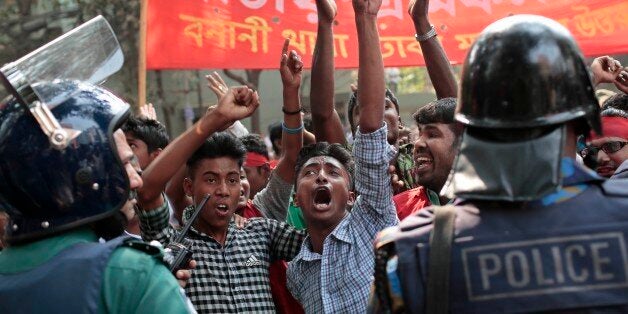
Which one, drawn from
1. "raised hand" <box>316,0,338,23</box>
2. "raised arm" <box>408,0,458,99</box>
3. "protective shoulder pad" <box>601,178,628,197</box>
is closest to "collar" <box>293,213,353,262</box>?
"raised hand" <box>316,0,338,23</box>

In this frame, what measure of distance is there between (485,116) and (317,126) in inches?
114

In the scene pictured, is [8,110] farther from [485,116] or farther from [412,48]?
[412,48]

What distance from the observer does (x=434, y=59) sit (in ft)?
17.5

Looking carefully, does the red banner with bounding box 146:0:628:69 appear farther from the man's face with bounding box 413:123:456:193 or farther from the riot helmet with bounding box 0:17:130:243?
the riot helmet with bounding box 0:17:130:243

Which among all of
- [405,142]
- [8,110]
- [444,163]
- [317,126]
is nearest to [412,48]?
[405,142]

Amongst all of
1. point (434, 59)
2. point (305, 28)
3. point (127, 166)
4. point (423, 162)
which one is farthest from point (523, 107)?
point (305, 28)

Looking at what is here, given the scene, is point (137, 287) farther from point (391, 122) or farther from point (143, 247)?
point (391, 122)

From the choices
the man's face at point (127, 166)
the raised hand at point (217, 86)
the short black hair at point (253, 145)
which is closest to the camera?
the man's face at point (127, 166)

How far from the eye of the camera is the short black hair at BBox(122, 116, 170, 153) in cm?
535

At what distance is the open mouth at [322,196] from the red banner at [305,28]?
2472mm

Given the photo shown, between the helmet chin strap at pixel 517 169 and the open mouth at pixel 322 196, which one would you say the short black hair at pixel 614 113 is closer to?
the open mouth at pixel 322 196

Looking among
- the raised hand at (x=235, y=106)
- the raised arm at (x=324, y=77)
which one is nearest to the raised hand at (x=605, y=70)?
the raised arm at (x=324, y=77)

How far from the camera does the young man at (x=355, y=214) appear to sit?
396 centimetres

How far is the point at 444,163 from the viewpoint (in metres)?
4.72
